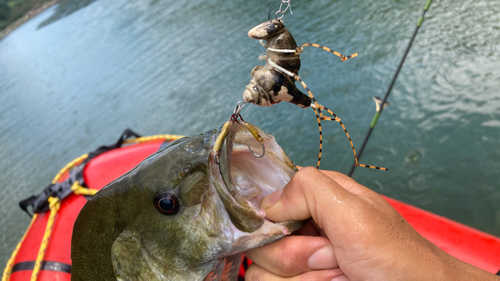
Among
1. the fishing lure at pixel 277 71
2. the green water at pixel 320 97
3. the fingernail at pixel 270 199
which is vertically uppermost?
the fishing lure at pixel 277 71

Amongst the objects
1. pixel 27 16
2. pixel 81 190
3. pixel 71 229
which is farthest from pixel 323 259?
pixel 27 16

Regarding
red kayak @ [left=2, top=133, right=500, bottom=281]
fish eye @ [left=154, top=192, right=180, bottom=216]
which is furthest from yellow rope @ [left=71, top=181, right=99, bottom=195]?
fish eye @ [left=154, top=192, right=180, bottom=216]

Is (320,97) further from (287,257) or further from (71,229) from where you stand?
(287,257)

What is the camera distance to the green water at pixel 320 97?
412 centimetres

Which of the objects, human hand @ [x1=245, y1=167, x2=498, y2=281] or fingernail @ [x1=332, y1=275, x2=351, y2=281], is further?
fingernail @ [x1=332, y1=275, x2=351, y2=281]

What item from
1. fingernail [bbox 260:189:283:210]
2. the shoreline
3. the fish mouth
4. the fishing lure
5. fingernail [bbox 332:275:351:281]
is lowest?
fingernail [bbox 332:275:351:281]

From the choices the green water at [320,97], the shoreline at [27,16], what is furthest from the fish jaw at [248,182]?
the shoreline at [27,16]

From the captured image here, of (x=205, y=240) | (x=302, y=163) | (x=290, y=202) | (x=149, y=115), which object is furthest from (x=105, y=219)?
(x=149, y=115)

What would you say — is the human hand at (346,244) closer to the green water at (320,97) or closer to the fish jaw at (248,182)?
the fish jaw at (248,182)

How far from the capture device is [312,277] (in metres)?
1.29

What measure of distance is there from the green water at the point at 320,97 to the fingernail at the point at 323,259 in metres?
3.17

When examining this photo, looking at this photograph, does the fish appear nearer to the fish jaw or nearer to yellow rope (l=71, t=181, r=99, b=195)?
the fish jaw

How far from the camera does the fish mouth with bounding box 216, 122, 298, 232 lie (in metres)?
1.23

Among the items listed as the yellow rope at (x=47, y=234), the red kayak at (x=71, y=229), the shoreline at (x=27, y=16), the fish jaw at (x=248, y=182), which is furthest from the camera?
the shoreline at (x=27, y=16)
